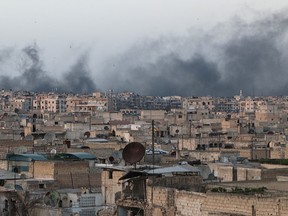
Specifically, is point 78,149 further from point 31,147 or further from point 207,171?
point 207,171

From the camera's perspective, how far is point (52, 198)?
27.3 metres

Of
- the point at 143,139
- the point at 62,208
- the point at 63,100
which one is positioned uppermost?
the point at 63,100

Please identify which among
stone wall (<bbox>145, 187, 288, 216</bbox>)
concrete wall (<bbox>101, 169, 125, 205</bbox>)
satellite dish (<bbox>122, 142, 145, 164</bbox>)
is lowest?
stone wall (<bbox>145, 187, 288, 216</bbox>)

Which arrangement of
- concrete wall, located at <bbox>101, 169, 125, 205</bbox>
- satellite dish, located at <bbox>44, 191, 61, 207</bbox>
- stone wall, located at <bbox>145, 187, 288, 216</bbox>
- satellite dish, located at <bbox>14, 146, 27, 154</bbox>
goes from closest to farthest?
1. stone wall, located at <bbox>145, 187, 288, 216</bbox>
2. satellite dish, located at <bbox>44, 191, 61, 207</bbox>
3. concrete wall, located at <bbox>101, 169, 125, 205</bbox>
4. satellite dish, located at <bbox>14, 146, 27, 154</bbox>

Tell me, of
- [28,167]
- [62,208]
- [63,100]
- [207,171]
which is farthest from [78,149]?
[63,100]

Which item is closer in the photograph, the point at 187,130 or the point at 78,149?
the point at 78,149

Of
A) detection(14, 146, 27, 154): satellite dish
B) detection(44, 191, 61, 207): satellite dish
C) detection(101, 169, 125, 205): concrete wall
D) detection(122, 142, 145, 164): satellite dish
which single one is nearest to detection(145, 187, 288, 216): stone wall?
detection(122, 142, 145, 164): satellite dish

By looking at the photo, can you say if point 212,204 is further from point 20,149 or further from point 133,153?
point 20,149

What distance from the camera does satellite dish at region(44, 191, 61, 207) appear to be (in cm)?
2703

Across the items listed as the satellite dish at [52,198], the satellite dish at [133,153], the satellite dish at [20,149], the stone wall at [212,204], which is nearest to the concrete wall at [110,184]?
the satellite dish at [52,198]

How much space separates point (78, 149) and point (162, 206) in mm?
19256

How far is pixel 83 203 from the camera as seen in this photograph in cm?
2716

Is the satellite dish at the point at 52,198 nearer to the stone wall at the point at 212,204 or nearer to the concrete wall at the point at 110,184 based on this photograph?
the concrete wall at the point at 110,184

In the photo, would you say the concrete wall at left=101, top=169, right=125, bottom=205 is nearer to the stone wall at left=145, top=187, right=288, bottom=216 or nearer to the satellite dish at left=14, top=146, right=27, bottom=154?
the stone wall at left=145, top=187, right=288, bottom=216
